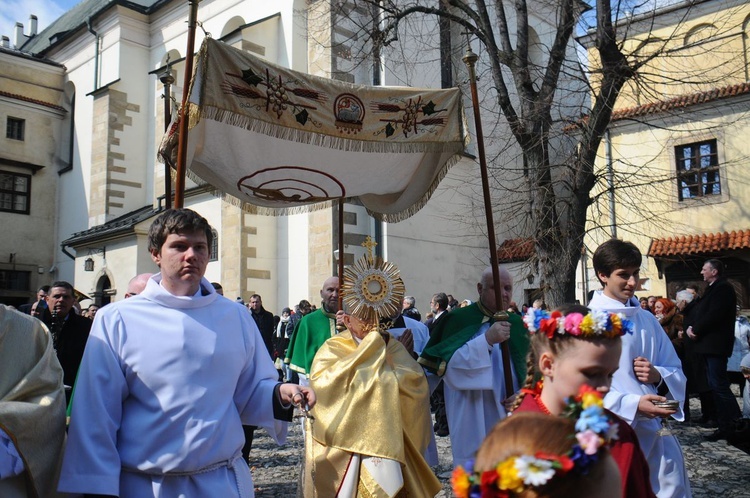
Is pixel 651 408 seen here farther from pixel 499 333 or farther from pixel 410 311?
pixel 410 311

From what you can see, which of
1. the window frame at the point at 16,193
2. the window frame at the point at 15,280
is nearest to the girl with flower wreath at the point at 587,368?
the window frame at the point at 15,280

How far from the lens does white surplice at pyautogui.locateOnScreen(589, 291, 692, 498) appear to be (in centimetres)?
335

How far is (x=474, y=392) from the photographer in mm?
5059

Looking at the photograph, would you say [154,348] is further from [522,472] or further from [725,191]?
[725,191]

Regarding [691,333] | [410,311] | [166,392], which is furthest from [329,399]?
[410,311]

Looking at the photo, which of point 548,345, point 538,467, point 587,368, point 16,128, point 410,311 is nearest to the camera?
point 538,467

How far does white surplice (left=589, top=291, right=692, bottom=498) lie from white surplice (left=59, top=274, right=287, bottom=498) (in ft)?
6.13

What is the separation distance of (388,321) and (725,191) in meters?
16.2

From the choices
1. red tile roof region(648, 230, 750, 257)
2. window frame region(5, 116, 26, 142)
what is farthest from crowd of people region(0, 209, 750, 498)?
window frame region(5, 116, 26, 142)

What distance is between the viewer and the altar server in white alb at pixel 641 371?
335 cm

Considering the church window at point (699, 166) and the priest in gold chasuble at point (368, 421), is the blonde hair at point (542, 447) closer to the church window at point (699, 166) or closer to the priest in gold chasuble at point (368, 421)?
the priest in gold chasuble at point (368, 421)

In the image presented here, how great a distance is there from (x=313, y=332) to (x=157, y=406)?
339 centimetres

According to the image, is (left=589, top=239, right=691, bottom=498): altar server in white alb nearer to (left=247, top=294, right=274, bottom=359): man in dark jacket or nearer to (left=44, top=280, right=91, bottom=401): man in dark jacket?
(left=44, top=280, right=91, bottom=401): man in dark jacket

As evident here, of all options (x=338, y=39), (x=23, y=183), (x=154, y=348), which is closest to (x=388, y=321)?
(x=154, y=348)
